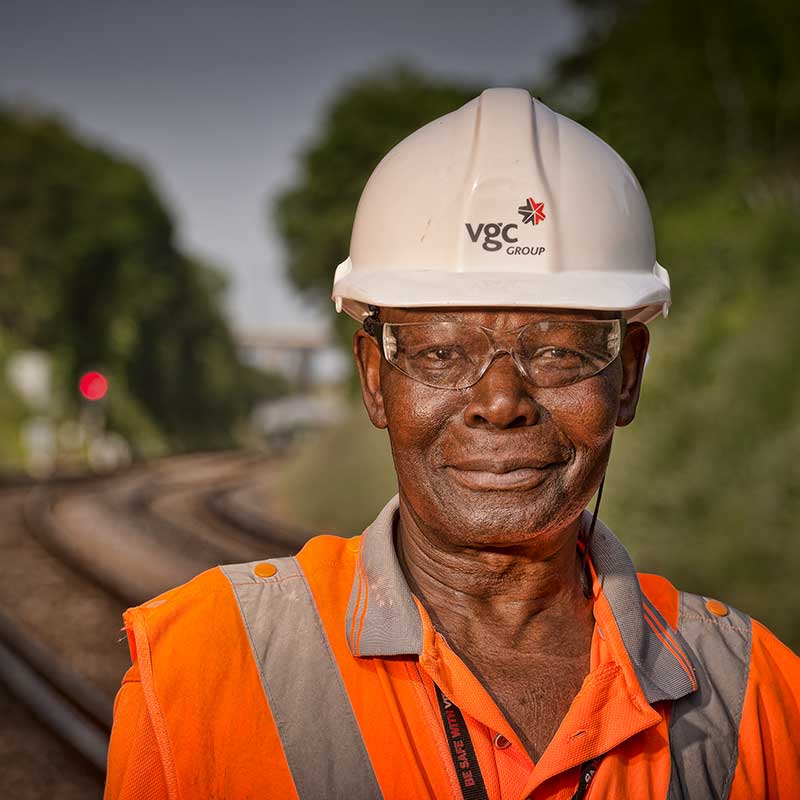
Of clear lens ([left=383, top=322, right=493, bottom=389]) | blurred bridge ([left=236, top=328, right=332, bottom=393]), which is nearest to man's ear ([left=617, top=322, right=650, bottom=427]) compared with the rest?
clear lens ([left=383, top=322, right=493, bottom=389])

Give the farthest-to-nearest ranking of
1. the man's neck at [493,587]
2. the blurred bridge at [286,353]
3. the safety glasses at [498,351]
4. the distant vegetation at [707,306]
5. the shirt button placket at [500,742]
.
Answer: the blurred bridge at [286,353]
the distant vegetation at [707,306]
the man's neck at [493,587]
the safety glasses at [498,351]
the shirt button placket at [500,742]

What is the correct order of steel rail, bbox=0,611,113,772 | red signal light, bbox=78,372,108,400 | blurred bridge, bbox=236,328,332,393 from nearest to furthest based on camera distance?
steel rail, bbox=0,611,113,772 < red signal light, bbox=78,372,108,400 < blurred bridge, bbox=236,328,332,393

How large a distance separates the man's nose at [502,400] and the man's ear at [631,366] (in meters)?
0.34

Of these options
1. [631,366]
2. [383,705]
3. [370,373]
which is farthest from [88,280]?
[383,705]

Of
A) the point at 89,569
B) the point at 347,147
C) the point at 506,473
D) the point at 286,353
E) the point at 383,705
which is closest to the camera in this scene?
the point at 383,705

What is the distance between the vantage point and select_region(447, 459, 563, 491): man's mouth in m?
2.10

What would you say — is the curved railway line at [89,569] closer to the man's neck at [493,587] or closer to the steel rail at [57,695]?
the steel rail at [57,695]

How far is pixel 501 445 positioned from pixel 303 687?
65cm

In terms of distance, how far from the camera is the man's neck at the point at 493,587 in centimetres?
228

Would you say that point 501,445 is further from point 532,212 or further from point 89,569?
point 89,569

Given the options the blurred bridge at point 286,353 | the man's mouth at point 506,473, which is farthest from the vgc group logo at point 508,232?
the blurred bridge at point 286,353

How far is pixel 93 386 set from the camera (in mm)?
34781

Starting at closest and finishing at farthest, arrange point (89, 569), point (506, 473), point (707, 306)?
1. point (506, 473)
2. point (89, 569)
3. point (707, 306)

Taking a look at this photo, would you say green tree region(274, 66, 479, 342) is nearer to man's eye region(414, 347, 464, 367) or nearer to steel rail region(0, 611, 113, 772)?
steel rail region(0, 611, 113, 772)
